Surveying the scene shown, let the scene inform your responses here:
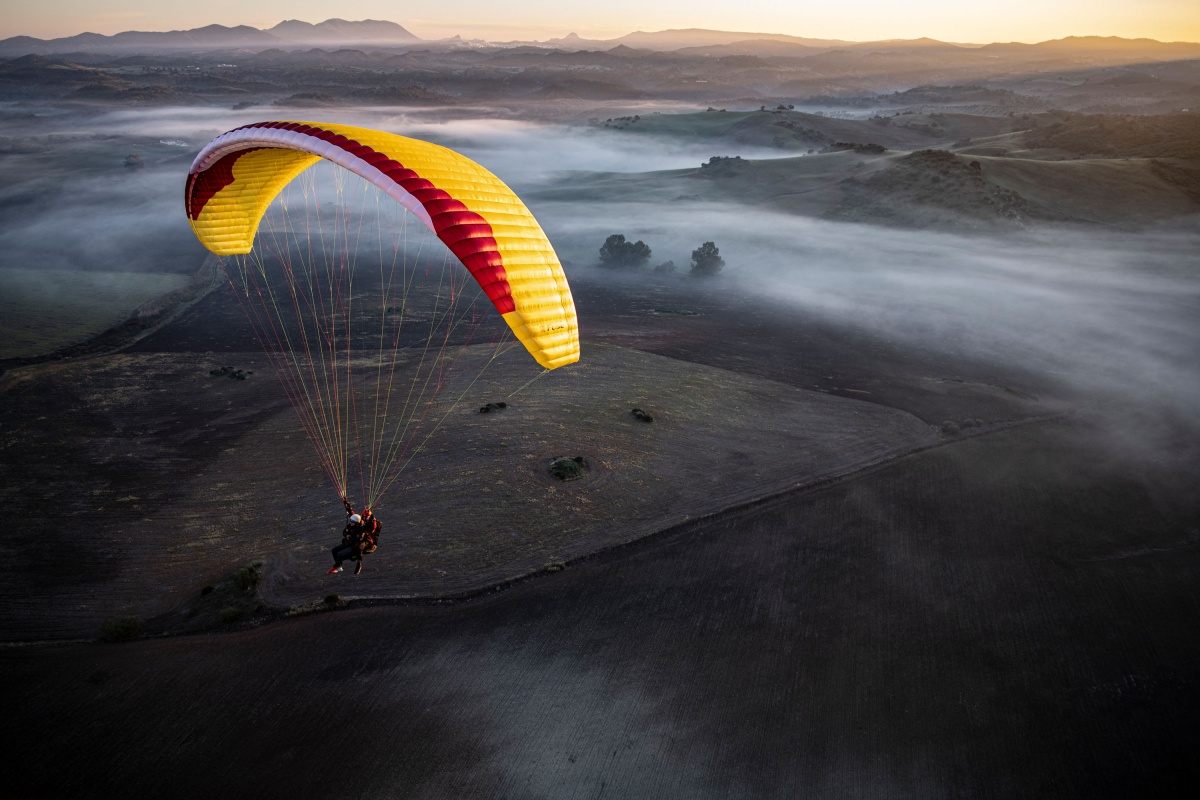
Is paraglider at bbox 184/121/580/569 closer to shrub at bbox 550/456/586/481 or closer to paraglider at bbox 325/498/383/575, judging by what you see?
paraglider at bbox 325/498/383/575

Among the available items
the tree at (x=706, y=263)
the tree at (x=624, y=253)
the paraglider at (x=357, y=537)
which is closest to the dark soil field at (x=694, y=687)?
the paraglider at (x=357, y=537)

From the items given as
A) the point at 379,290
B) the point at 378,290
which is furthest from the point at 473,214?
the point at 378,290

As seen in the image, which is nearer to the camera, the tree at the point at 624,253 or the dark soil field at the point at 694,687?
the dark soil field at the point at 694,687

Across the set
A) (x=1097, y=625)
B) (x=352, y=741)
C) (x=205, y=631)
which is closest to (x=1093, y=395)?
(x=1097, y=625)

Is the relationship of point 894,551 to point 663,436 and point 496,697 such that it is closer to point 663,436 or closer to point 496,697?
point 663,436

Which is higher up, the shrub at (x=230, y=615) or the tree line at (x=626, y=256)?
the tree line at (x=626, y=256)

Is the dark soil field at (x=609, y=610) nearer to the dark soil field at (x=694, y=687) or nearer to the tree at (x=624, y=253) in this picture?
the dark soil field at (x=694, y=687)
